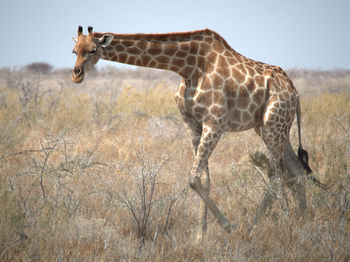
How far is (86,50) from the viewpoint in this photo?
3.43 meters

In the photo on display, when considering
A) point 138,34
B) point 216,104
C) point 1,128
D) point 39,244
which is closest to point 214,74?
point 216,104

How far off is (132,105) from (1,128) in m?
4.10

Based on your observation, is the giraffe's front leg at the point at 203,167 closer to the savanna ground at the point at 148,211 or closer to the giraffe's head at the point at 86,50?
the savanna ground at the point at 148,211

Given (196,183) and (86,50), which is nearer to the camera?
(86,50)

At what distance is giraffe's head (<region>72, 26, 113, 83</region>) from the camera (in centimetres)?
342

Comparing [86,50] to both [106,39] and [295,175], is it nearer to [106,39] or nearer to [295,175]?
[106,39]

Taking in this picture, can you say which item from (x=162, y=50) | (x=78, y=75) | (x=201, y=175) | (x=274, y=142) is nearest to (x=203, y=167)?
(x=201, y=175)

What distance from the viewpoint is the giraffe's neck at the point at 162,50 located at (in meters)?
3.56

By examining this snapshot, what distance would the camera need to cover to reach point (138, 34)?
360 centimetres


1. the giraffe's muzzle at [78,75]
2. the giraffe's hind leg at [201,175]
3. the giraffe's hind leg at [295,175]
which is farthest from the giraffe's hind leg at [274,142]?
the giraffe's muzzle at [78,75]

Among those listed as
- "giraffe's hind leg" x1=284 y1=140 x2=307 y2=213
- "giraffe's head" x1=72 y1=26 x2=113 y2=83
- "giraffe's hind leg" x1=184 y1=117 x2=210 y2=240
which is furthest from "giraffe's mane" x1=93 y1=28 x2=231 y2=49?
"giraffe's hind leg" x1=284 y1=140 x2=307 y2=213

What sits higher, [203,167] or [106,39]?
[106,39]

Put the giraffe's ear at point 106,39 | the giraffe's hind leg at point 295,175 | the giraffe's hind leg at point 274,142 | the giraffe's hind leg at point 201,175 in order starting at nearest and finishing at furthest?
the giraffe's ear at point 106,39, the giraffe's hind leg at point 201,175, the giraffe's hind leg at point 274,142, the giraffe's hind leg at point 295,175

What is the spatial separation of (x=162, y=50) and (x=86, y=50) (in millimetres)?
780
